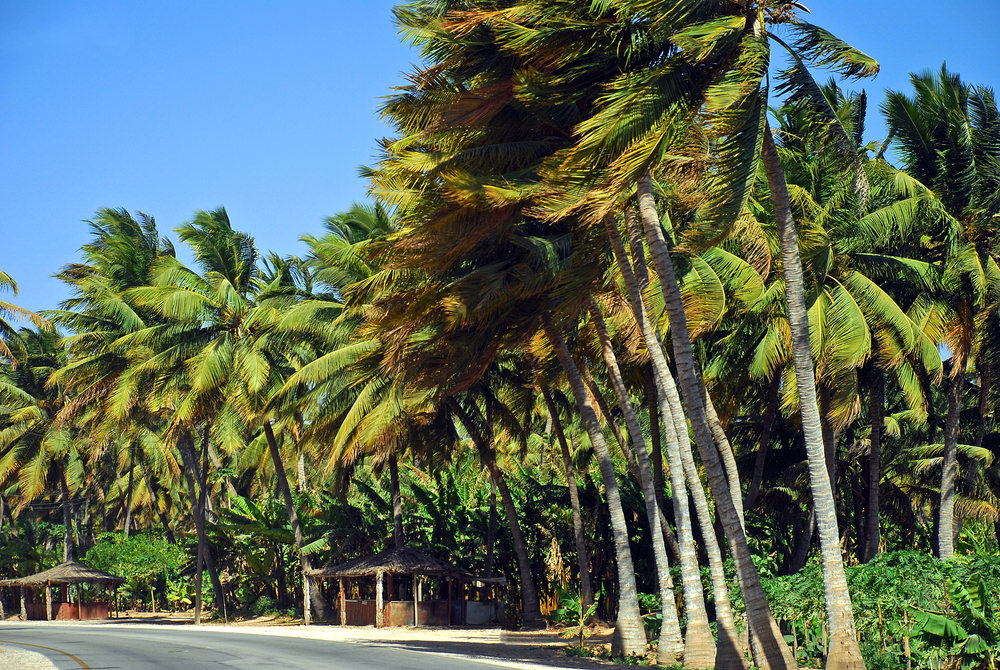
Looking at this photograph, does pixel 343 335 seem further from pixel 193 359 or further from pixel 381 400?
pixel 193 359

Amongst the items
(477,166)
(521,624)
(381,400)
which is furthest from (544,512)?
(477,166)

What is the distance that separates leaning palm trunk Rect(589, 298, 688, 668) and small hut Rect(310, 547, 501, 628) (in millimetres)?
12551

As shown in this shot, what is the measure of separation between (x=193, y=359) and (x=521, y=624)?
46.7 ft

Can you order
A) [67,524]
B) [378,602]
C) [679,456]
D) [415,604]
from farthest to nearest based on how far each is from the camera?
1. [67,524]
2. [415,604]
3. [378,602]
4. [679,456]

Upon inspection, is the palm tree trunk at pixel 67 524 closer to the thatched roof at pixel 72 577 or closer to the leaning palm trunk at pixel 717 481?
the thatched roof at pixel 72 577

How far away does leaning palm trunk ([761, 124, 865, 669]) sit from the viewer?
1141 cm

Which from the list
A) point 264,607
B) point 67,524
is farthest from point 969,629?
point 67,524

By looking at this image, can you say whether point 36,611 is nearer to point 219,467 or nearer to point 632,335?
point 219,467

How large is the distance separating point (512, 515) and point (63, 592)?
27.8 m

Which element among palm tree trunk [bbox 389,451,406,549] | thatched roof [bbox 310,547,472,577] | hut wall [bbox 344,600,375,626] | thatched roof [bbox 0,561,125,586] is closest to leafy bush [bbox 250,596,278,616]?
hut wall [bbox 344,600,375,626]

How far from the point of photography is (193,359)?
104 ft

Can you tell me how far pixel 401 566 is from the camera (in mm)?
28516

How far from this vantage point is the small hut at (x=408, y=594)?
28.8 metres

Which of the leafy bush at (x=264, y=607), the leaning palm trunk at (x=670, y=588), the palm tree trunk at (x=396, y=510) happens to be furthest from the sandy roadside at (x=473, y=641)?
the leafy bush at (x=264, y=607)
